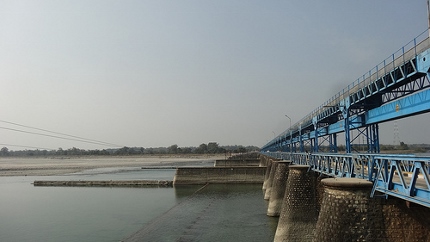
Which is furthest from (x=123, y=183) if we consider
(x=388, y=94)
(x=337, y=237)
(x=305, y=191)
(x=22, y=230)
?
(x=337, y=237)

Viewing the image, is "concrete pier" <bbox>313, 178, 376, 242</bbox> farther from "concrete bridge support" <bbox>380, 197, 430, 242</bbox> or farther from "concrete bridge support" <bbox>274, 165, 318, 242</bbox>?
"concrete bridge support" <bbox>274, 165, 318, 242</bbox>

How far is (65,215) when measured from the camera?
36875mm

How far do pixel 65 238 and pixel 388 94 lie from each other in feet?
87.9

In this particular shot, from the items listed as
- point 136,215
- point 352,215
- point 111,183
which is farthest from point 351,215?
point 111,183

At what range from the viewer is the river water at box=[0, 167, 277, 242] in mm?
27203

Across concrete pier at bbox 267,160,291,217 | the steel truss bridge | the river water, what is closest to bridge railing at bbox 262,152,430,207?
the steel truss bridge

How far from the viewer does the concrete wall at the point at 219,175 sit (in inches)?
2362

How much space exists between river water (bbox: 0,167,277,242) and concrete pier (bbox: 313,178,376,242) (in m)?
13.7

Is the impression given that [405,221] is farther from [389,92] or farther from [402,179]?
[389,92]

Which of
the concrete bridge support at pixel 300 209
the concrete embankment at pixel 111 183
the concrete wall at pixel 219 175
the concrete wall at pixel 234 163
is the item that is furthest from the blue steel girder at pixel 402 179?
the concrete wall at pixel 234 163

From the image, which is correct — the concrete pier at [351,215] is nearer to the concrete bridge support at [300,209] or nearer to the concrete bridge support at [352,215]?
the concrete bridge support at [352,215]

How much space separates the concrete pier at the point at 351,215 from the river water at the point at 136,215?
538 inches

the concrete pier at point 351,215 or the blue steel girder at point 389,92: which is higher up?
the blue steel girder at point 389,92

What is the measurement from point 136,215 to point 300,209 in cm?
2072
